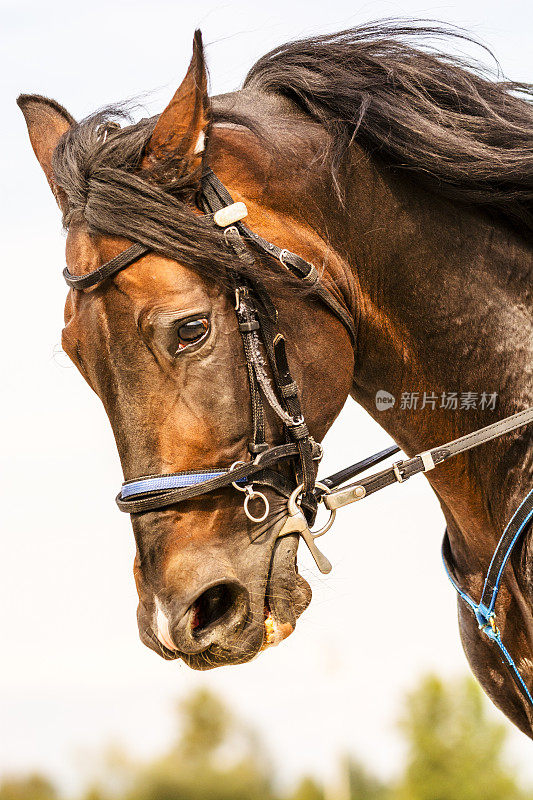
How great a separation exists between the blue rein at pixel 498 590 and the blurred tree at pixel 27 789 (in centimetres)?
3533

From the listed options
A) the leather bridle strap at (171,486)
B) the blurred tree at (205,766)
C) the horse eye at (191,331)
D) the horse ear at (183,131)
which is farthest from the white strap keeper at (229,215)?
the blurred tree at (205,766)

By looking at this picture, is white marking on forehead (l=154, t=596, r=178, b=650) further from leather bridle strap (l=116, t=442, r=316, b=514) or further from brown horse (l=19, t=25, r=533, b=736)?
leather bridle strap (l=116, t=442, r=316, b=514)

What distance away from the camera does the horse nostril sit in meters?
2.75

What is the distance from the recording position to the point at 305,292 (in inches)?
114

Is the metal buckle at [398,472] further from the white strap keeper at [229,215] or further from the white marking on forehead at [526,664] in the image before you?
the white strap keeper at [229,215]

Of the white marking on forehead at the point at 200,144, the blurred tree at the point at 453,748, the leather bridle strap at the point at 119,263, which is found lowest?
the blurred tree at the point at 453,748

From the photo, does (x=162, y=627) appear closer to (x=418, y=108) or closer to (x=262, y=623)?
(x=262, y=623)

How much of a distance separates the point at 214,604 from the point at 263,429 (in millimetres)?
616

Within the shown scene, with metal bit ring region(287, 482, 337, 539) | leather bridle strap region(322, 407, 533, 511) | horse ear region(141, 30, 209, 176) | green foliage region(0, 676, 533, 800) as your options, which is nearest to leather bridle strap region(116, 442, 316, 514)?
metal bit ring region(287, 482, 337, 539)

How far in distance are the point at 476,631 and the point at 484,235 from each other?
1732 millimetres

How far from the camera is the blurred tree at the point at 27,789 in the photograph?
3375 centimetres

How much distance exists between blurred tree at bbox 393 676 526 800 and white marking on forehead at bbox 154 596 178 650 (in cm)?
2643

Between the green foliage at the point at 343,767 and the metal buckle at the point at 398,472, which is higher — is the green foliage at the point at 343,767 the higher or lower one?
the lower one

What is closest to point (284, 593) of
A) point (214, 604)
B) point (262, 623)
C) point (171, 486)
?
point (262, 623)
